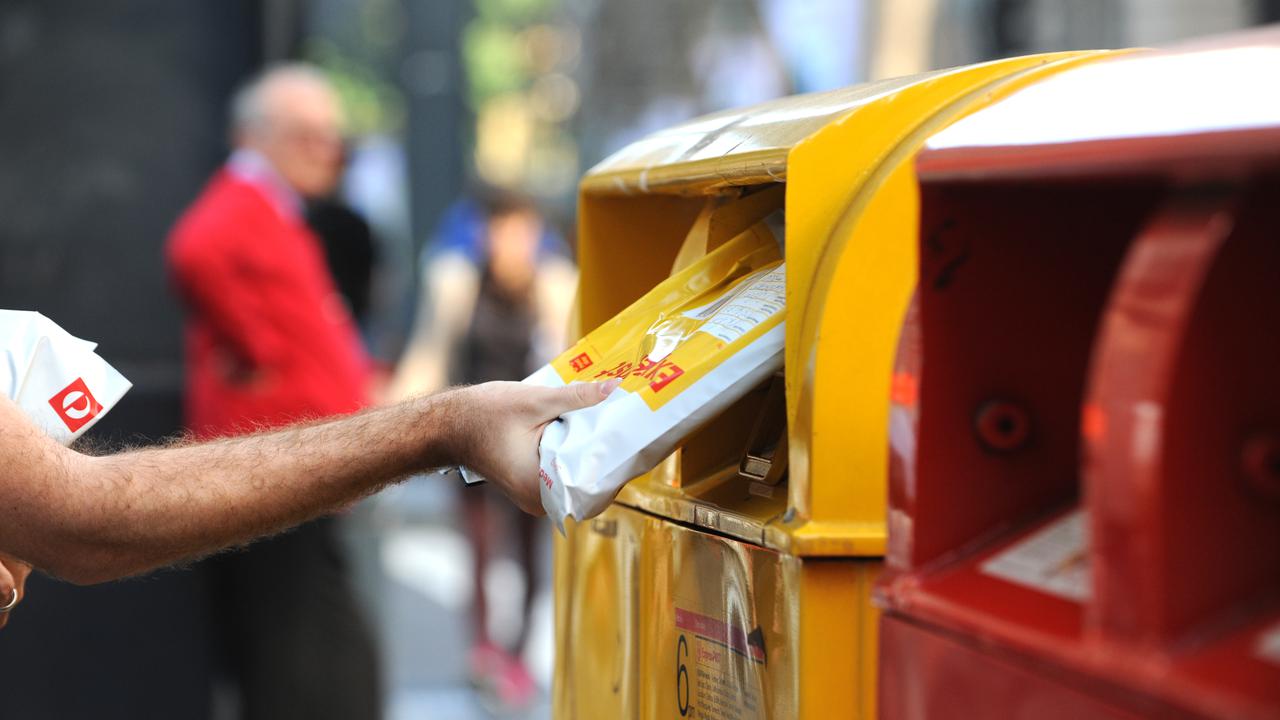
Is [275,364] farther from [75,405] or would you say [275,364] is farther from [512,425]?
[512,425]

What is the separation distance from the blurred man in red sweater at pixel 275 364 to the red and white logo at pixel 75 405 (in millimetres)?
2203

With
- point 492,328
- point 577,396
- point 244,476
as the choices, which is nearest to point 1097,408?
point 577,396

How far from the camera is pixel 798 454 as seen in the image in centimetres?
189

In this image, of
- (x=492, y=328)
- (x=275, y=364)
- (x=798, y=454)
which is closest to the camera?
(x=798, y=454)

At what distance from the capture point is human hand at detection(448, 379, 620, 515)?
2004 millimetres

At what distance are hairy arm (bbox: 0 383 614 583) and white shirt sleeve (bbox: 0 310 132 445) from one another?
0.09 m

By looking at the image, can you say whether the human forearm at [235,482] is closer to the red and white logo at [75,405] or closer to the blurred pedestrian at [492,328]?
the red and white logo at [75,405]

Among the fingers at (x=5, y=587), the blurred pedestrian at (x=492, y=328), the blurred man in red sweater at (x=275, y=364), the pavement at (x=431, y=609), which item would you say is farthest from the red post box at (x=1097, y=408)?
the blurred pedestrian at (x=492, y=328)

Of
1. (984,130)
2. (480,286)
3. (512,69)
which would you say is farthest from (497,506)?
(512,69)

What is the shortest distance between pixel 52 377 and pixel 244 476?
0.94 ft

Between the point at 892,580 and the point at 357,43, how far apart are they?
2562 cm

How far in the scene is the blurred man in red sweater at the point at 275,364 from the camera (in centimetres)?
450

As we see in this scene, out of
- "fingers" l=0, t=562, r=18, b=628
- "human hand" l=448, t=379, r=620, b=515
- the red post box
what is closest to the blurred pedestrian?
"fingers" l=0, t=562, r=18, b=628

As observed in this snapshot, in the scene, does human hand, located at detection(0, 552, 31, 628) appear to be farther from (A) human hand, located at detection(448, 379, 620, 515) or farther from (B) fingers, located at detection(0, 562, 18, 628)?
(A) human hand, located at detection(448, 379, 620, 515)
